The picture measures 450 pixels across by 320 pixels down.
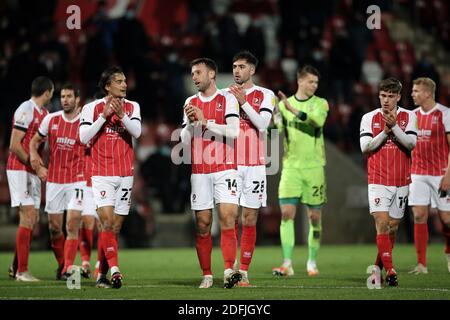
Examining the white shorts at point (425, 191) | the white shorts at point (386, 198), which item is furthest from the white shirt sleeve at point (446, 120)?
the white shorts at point (386, 198)

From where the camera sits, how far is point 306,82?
12.4 meters

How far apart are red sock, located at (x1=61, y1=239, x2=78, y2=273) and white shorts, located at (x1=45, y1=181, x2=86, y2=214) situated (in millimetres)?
442

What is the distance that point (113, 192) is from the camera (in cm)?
976

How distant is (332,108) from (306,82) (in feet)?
25.0

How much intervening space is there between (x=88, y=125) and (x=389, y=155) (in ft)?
10.5

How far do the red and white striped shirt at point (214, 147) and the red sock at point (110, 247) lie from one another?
1105 mm

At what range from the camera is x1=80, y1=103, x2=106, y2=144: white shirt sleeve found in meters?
9.59

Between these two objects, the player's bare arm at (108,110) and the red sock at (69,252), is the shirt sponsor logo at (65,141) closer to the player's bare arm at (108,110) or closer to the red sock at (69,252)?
the red sock at (69,252)

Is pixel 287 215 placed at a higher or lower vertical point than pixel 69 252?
higher

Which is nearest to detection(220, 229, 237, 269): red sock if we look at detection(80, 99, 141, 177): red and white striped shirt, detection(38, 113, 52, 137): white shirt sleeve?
detection(80, 99, 141, 177): red and white striped shirt

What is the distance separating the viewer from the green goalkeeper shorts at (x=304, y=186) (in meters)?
12.4

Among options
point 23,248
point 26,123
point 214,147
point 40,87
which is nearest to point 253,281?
point 214,147

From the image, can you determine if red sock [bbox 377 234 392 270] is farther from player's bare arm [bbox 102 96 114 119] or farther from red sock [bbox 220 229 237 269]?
player's bare arm [bbox 102 96 114 119]

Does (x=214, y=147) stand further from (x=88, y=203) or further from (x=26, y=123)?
(x=26, y=123)
